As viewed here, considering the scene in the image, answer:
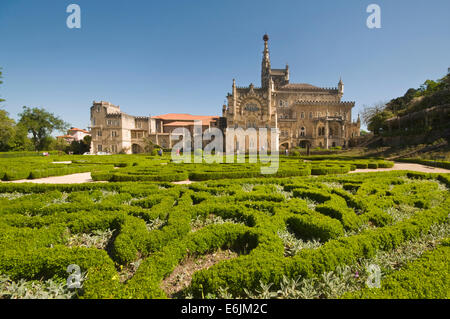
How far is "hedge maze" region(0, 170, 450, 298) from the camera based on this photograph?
2215 millimetres

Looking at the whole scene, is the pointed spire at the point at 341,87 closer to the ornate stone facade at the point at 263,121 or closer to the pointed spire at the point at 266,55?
the ornate stone facade at the point at 263,121

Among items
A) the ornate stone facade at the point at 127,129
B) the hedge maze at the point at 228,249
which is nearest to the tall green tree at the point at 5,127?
the ornate stone facade at the point at 127,129

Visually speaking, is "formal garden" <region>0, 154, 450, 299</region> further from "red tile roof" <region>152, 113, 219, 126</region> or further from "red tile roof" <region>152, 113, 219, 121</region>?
"red tile roof" <region>152, 113, 219, 121</region>

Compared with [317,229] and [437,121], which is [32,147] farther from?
[437,121]

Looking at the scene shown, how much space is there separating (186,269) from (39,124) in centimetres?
6428

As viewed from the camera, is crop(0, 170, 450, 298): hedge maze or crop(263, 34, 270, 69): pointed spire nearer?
crop(0, 170, 450, 298): hedge maze

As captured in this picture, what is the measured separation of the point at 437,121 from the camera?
2539 cm

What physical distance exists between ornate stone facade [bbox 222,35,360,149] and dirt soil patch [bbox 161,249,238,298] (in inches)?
1483

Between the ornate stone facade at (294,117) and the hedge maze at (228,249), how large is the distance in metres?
36.6

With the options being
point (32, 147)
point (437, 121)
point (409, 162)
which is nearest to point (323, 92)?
point (437, 121)

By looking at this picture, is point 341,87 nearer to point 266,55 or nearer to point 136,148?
point 266,55

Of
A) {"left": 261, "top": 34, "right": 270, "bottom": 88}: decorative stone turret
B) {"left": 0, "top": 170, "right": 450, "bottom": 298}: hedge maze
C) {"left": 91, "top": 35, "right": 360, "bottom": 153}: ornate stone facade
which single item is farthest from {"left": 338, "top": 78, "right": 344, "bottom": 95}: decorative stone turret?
{"left": 0, "top": 170, "right": 450, "bottom": 298}: hedge maze
